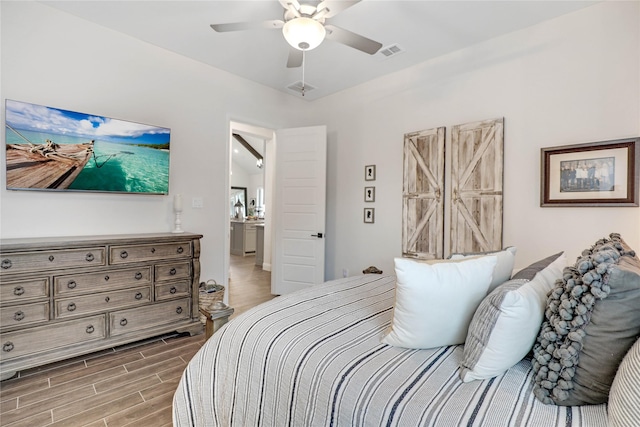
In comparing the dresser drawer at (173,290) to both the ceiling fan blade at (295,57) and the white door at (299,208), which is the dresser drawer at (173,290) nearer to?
the white door at (299,208)

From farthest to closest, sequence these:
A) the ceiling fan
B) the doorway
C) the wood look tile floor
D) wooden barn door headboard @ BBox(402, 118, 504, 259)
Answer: the doorway
wooden barn door headboard @ BBox(402, 118, 504, 259)
the ceiling fan
the wood look tile floor

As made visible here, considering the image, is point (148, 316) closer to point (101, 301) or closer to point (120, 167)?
point (101, 301)

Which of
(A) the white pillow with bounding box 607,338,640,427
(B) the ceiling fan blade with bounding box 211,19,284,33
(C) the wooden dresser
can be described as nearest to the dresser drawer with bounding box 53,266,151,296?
(C) the wooden dresser

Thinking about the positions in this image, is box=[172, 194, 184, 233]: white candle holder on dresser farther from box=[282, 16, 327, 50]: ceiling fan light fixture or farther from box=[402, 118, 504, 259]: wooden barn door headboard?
box=[402, 118, 504, 259]: wooden barn door headboard

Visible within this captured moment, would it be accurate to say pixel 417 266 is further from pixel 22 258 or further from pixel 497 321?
pixel 22 258

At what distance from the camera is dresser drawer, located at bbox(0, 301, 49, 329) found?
2064 mm

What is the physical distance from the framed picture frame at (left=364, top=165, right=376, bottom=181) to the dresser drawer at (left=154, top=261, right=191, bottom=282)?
229cm

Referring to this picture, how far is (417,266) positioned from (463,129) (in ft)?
7.93

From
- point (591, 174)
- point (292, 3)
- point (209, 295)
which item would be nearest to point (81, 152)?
point (209, 295)

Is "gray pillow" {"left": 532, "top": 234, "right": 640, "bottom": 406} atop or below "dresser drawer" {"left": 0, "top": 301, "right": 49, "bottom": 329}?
atop

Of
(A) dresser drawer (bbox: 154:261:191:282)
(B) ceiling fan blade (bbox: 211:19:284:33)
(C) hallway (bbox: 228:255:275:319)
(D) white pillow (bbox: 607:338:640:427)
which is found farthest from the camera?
(C) hallway (bbox: 228:255:275:319)

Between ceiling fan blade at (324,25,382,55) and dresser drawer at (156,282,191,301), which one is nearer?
ceiling fan blade at (324,25,382,55)

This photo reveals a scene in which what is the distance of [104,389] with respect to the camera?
80.4 inches

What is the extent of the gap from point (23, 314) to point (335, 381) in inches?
95.7
